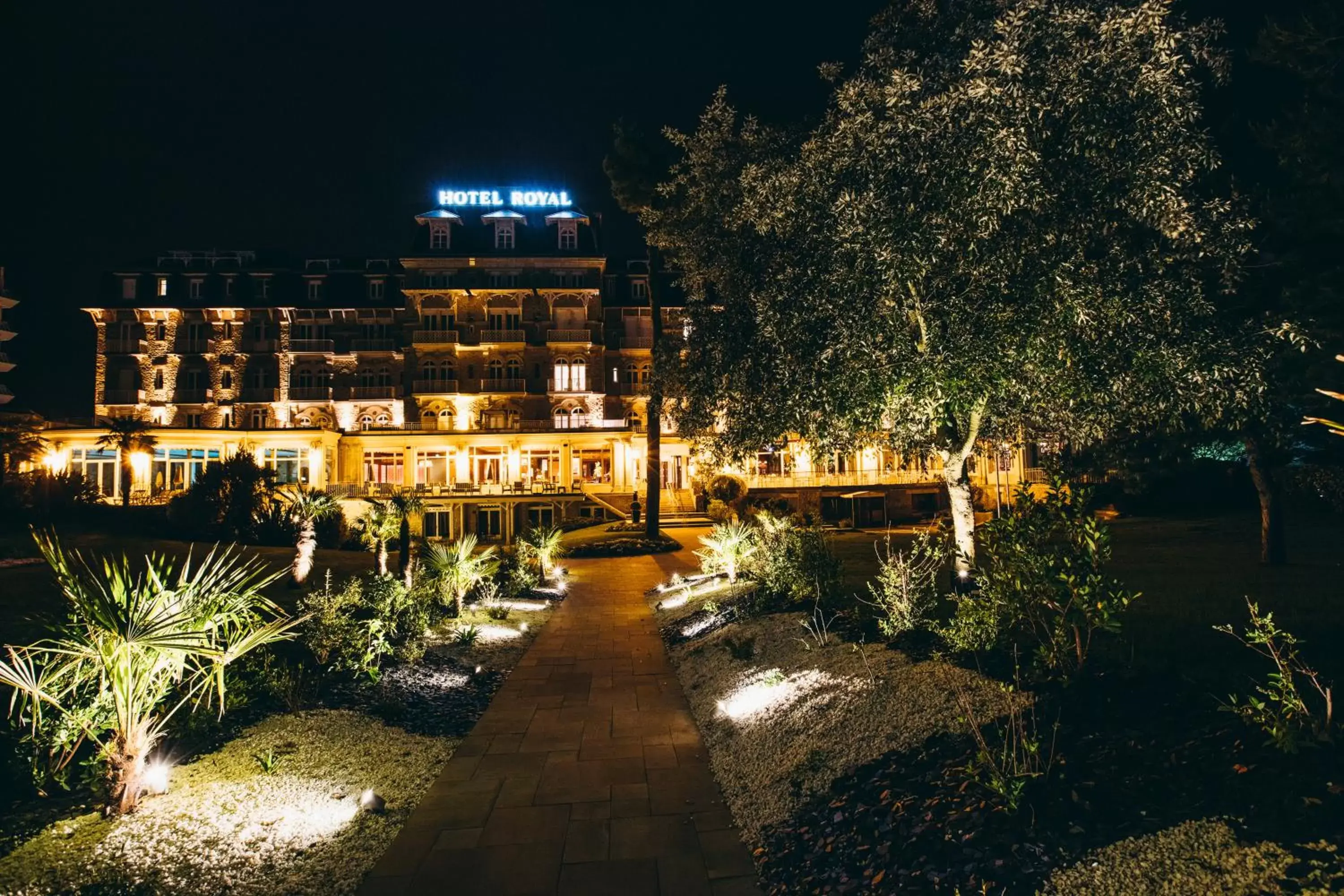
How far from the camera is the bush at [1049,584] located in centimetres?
498

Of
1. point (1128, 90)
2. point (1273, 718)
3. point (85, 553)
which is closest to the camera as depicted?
point (1273, 718)

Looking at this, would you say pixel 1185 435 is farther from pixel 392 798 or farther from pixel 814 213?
pixel 392 798

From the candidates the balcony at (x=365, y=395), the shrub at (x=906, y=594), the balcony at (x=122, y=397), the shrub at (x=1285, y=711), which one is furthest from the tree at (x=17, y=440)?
the shrub at (x=1285, y=711)

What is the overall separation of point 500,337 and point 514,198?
1055 centimetres

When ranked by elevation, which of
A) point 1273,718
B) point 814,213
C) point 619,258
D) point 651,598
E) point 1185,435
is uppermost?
point 619,258

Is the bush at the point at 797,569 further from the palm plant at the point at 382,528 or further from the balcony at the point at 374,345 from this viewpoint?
the balcony at the point at 374,345

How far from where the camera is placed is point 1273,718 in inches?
144

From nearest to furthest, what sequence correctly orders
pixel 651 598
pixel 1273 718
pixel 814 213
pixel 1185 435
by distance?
1. pixel 1273 718
2. pixel 814 213
3. pixel 651 598
4. pixel 1185 435

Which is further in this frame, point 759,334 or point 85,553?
point 85,553

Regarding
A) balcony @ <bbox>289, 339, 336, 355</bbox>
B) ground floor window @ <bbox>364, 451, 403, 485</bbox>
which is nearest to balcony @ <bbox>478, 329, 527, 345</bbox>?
ground floor window @ <bbox>364, 451, 403, 485</bbox>

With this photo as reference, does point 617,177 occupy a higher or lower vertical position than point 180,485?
higher

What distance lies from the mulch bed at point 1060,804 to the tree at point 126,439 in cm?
3463

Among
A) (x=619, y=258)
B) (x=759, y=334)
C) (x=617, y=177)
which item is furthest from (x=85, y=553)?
(x=619, y=258)

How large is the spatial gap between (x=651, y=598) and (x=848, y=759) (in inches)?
397
